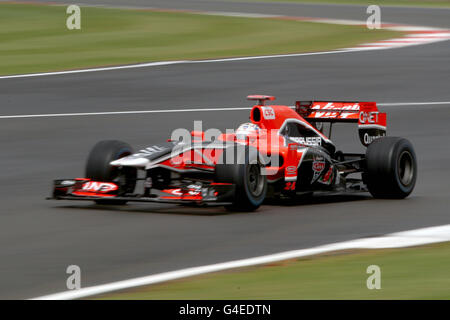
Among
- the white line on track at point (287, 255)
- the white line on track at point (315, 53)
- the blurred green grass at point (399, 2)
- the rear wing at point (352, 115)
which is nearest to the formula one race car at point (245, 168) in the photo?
the rear wing at point (352, 115)

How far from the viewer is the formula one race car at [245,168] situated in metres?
10.5

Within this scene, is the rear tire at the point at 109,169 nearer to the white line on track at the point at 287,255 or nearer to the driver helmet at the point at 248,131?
the driver helmet at the point at 248,131

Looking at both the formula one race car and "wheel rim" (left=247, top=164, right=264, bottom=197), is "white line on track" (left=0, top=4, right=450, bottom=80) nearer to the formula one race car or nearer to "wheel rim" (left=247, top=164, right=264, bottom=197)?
the formula one race car

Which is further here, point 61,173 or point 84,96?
point 84,96

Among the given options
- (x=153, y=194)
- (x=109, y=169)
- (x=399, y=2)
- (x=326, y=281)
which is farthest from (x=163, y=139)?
(x=399, y=2)

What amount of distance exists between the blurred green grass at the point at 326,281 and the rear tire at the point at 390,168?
3153 mm

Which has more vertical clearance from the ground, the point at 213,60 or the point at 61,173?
the point at 213,60

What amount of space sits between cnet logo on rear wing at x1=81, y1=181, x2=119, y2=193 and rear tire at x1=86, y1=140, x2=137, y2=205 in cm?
15

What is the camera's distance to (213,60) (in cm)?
2639

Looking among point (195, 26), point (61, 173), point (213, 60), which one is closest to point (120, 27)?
point (195, 26)

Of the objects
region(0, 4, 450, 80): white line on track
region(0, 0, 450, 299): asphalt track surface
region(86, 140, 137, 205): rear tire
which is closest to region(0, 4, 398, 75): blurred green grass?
region(0, 4, 450, 80): white line on track
